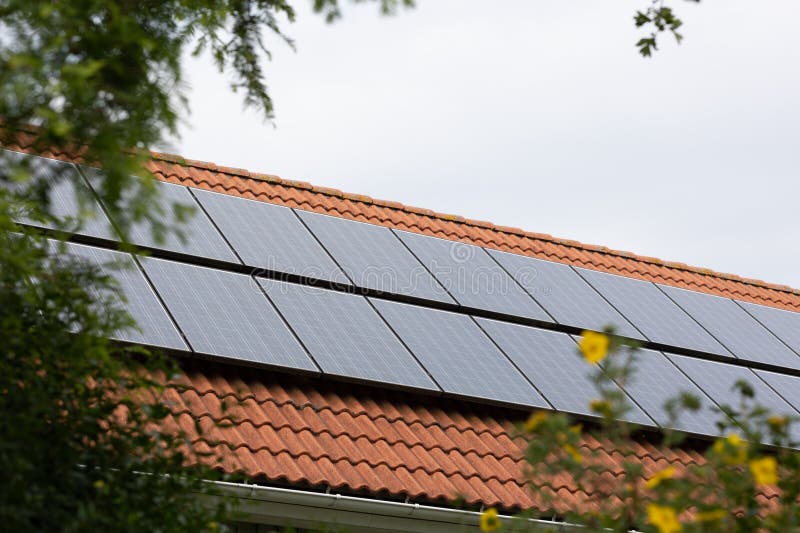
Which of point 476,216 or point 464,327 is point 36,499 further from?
point 476,216

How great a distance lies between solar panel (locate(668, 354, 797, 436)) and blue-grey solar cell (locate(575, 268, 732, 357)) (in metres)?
0.26

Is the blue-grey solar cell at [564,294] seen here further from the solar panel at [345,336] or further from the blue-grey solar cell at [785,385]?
the solar panel at [345,336]

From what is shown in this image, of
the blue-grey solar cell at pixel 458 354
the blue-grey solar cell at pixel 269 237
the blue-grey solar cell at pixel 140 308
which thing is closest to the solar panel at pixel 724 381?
the blue-grey solar cell at pixel 458 354

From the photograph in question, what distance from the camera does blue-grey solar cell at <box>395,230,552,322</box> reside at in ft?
35.3

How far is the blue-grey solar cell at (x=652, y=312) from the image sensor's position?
11445 mm

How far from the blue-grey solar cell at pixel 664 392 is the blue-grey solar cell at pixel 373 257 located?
1.86 meters

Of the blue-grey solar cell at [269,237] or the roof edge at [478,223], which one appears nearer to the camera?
the blue-grey solar cell at [269,237]

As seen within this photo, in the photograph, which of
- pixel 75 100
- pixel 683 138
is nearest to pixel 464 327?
pixel 75 100

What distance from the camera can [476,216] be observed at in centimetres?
1402

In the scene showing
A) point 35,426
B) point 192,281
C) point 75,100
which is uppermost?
point 192,281

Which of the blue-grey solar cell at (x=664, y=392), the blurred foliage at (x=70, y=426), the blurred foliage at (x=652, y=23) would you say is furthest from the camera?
the blue-grey solar cell at (x=664, y=392)

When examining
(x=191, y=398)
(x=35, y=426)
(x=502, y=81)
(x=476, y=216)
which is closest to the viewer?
(x=35, y=426)

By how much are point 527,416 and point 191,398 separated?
116 inches

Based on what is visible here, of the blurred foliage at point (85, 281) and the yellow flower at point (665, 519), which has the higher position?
the blurred foliage at point (85, 281)
